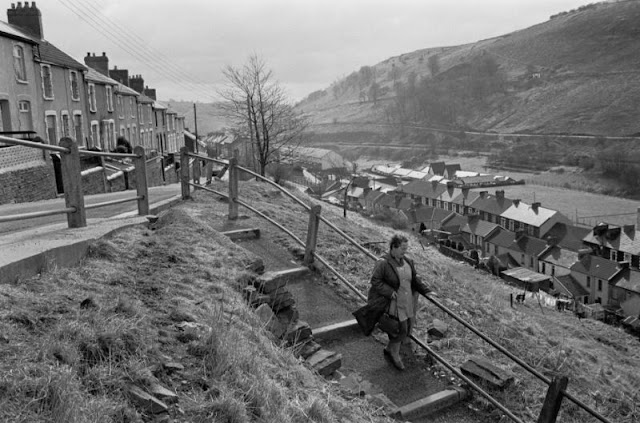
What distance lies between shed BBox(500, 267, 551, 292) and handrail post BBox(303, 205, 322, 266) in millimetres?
33412

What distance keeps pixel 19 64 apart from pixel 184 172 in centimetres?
1604

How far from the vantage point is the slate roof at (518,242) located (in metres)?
48.0

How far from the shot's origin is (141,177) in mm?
8617

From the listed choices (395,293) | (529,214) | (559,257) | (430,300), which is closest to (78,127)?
(395,293)

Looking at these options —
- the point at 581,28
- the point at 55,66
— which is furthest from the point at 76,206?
the point at 581,28

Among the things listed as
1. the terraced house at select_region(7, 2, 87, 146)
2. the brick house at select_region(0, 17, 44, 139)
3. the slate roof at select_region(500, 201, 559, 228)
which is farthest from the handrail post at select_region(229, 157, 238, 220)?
the slate roof at select_region(500, 201, 559, 228)

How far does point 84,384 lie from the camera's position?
3.22 m

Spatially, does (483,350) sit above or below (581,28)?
below

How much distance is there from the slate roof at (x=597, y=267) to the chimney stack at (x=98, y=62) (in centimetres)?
3922

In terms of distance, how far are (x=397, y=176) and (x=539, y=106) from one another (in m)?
56.1

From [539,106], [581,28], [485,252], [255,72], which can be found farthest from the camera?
[581,28]

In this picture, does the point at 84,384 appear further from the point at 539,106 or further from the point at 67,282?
the point at 539,106

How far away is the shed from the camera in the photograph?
38.2 meters

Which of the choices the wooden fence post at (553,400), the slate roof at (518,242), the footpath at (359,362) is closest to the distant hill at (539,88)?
the slate roof at (518,242)
